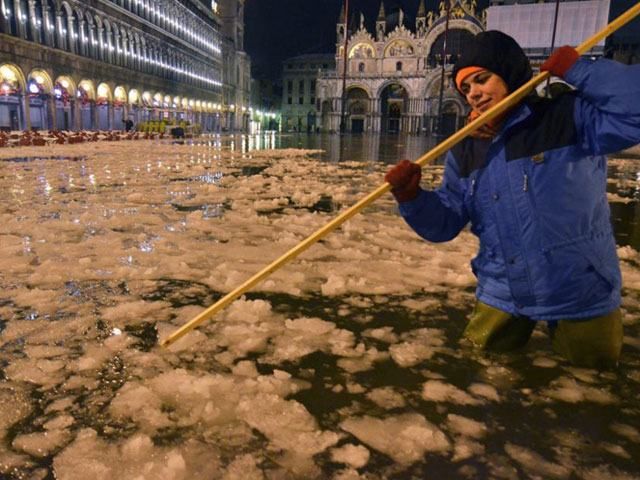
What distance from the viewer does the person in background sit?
8.00 feet

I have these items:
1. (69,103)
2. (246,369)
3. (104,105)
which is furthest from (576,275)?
(104,105)

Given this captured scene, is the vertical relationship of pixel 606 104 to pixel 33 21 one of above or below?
below

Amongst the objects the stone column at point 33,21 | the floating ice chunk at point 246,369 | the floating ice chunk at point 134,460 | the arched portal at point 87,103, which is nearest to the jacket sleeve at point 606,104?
the floating ice chunk at point 246,369

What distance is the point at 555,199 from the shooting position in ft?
8.30

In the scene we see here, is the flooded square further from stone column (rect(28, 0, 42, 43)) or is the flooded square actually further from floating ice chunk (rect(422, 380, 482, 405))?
stone column (rect(28, 0, 42, 43))

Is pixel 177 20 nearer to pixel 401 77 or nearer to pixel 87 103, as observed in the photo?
pixel 87 103

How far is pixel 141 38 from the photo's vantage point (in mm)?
51781

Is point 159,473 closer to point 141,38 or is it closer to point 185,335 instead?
point 185,335

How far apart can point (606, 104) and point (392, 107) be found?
3427 inches

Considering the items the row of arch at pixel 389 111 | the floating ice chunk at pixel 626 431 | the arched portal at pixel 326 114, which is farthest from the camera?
the arched portal at pixel 326 114

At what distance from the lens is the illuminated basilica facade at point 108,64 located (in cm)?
3271

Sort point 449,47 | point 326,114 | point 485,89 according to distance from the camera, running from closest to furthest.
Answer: point 485,89 < point 449,47 < point 326,114

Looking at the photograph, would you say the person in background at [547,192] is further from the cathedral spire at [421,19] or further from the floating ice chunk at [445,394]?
the cathedral spire at [421,19]

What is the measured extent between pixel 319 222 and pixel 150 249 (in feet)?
7.65
